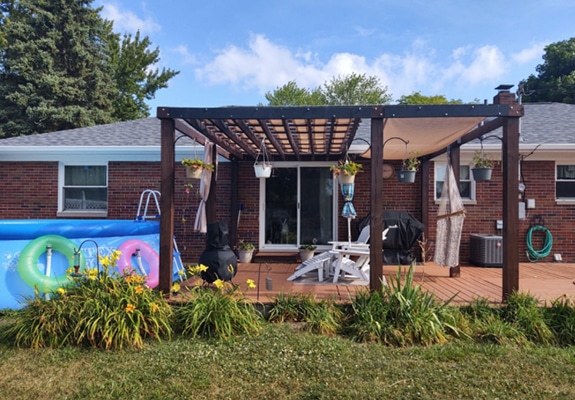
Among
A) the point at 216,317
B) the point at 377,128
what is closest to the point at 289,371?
the point at 216,317

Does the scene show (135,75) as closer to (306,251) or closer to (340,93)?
(340,93)

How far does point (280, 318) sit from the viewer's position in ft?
14.1

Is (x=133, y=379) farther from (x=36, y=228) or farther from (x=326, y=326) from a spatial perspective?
(x=36, y=228)

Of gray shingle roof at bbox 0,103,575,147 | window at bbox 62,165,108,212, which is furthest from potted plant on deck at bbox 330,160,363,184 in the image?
window at bbox 62,165,108,212

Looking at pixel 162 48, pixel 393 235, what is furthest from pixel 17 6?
pixel 393 235

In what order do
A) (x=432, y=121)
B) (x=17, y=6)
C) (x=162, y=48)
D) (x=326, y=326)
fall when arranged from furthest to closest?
(x=162, y=48)
(x=17, y=6)
(x=432, y=121)
(x=326, y=326)

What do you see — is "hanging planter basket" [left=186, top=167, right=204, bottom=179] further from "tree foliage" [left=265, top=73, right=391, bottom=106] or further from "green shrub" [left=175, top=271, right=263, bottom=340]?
"tree foliage" [left=265, top=73, right=391, bottom=106]

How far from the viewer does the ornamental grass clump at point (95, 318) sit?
3.68m

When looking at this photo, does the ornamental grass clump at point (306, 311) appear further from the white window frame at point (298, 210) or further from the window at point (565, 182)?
the window at point (565, 182)

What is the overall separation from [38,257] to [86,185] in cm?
394

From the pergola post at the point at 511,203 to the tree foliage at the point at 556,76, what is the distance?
24.5 m

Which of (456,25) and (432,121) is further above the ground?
(456,25)

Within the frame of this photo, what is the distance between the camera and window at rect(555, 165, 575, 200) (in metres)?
8.07

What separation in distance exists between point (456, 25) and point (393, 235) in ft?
32.0
